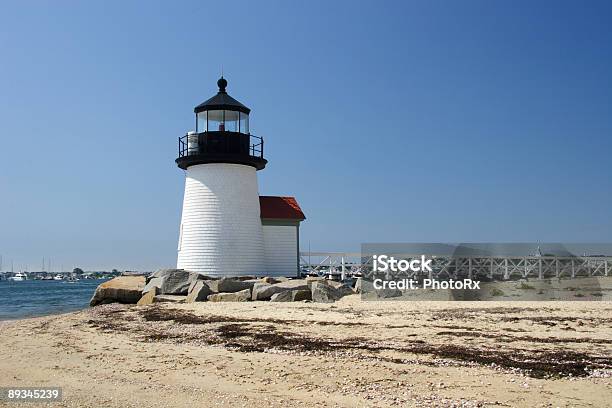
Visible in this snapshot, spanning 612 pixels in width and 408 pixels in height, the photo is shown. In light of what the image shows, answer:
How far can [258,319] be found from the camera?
14016mm

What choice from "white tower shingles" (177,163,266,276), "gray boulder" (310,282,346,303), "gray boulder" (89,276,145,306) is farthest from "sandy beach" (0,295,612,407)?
"white tower shingles" (177,163,266,276)

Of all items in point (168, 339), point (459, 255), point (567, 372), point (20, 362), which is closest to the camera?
point (567, 372)

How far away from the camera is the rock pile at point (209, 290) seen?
18.9 meters

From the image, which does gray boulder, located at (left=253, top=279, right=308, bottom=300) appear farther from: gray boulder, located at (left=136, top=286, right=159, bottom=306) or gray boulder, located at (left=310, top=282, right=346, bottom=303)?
gray boulder, located at (left=136, top=286, right=159, bottom=306)

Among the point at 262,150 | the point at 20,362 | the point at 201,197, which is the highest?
the point at 262,150

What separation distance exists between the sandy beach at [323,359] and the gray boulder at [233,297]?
15.1 ft

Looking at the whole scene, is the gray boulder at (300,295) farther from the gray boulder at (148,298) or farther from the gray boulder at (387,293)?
the gray boulder at (148,298)

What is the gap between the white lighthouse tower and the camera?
24031 millimetres

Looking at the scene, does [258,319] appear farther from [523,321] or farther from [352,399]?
[352,399]

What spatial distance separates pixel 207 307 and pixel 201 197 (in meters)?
7.91

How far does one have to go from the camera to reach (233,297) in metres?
19.3

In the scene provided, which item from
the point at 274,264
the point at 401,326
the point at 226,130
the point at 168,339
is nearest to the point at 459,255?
the point at 274,264

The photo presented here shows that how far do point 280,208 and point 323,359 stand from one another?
58.6ft

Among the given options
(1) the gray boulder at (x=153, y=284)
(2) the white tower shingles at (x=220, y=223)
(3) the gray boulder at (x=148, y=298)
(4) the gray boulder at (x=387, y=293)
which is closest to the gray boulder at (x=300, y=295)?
(4) the gray boulder at (x=387, y=293)
